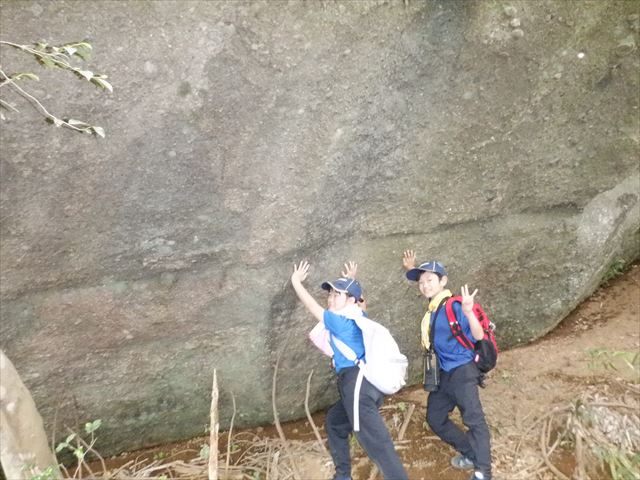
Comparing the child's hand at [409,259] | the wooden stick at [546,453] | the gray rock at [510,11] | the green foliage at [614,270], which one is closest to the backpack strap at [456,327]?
the child's hand at [409,259]

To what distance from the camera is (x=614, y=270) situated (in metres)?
5.83

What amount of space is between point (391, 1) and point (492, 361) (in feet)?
7.74

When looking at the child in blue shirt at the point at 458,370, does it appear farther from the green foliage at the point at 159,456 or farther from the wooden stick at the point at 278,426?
the green foliage at the point at 159,456

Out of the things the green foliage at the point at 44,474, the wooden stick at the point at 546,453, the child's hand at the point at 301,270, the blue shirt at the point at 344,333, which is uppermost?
the child's hand at the point at 301,270

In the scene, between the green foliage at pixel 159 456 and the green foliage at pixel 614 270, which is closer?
the green foliage at pixel 159 456

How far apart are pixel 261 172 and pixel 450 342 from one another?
164cm

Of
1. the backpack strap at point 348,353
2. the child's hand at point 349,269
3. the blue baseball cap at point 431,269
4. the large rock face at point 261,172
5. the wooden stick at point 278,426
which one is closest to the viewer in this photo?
the large rock face at point 261,172

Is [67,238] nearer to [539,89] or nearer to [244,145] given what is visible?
[244,145]

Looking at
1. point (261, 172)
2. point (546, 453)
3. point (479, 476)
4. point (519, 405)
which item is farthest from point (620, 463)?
point (261, 172)

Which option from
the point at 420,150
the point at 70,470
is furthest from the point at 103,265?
the point at 420,150

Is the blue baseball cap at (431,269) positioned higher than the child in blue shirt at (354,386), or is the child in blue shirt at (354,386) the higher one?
the blue baseball cap at (431,269)

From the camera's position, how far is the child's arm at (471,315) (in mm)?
3213

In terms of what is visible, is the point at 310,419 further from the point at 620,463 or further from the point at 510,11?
the point at 510,11

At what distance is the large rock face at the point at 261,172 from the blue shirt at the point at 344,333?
0.69 m
